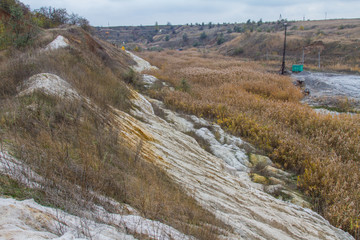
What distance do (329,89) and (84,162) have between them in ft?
63.2

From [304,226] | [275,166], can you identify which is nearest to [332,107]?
[275,166]

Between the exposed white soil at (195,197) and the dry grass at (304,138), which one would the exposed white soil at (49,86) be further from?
the dry grass at (304,138)

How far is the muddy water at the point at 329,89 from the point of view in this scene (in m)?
14.0

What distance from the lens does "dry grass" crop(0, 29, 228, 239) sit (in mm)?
2307

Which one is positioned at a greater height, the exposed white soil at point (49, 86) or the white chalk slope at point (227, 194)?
the exposed white soil at point (49, 86)

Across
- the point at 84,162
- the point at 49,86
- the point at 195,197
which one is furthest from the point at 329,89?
the point at 84,162

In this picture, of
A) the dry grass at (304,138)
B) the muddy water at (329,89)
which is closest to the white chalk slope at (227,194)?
the dry grass at (304,138)

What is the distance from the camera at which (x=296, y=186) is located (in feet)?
17.5

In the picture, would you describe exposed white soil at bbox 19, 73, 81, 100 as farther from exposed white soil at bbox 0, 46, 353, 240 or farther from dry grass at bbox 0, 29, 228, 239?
dry grass at bbox 0, 29, 228, 239

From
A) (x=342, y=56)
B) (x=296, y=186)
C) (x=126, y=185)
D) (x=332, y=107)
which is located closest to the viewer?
(x=126, y=185)

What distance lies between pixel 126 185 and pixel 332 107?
14274 millimetres

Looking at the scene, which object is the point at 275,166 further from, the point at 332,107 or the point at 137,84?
the point at 332,107

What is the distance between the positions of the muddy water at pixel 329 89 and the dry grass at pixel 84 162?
1385 cm

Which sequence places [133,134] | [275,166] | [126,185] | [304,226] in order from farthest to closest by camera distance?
1. [275,166]
2. [133,134]
3. [304,226]
4. [126,185]
